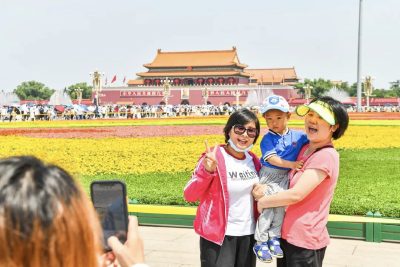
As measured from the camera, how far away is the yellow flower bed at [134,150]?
9461 millimetres

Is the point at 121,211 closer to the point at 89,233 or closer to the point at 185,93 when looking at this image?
the point at 89,233

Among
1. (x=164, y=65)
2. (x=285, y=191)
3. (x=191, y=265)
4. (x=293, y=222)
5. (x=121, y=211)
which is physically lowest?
(x=191, y=265)

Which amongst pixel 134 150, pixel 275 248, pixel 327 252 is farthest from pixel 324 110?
pixel 134 150

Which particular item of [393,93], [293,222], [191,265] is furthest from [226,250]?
[393,93]

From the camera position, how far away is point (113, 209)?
1348 mm

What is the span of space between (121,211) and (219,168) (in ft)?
5.21

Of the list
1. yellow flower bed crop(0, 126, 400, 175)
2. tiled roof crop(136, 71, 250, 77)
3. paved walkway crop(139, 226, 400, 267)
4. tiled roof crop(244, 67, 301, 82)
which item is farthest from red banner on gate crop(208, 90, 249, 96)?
paved walkway crop(139, 226, 400, 267)

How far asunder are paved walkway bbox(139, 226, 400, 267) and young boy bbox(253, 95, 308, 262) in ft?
5.38

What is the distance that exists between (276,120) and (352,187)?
15.1 feet

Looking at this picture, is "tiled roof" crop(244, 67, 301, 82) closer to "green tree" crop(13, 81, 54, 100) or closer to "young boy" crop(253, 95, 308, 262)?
"green tree" crop(13, 81, 54, 100)

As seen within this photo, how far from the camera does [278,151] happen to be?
2.90 metres

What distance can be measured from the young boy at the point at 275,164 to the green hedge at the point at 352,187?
301cm

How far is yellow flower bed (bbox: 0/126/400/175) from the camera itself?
372 inches

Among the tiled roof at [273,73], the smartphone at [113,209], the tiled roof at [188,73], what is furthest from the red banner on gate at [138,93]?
the smartphone at [113,209]
